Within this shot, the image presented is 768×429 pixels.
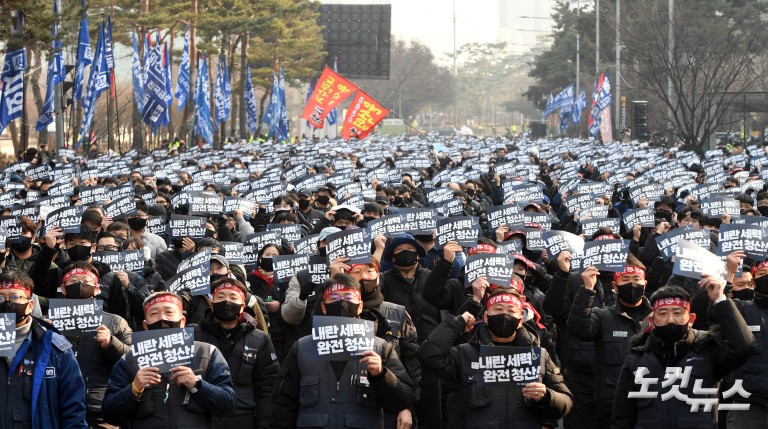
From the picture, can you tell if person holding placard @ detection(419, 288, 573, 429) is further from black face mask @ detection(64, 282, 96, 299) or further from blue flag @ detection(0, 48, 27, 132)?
blue flag @ detection(0, 48, 27, 132)

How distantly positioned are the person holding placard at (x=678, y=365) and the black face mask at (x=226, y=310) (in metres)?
2.19

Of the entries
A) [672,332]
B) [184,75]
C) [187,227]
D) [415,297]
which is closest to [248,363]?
[415,297]

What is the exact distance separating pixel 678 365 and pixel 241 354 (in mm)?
2381

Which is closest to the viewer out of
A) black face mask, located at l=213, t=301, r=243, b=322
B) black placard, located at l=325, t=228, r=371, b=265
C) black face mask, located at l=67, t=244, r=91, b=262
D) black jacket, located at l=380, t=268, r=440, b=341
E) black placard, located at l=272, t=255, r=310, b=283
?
black face mask, located at l=213, t=301, r=243, b=322

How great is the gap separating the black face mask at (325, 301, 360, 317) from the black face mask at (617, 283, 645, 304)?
1923 millimetres

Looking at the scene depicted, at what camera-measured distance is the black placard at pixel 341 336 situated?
257 inches

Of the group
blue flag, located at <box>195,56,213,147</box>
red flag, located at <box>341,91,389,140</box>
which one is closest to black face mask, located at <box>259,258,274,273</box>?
red flag, located at <box>341,91,389,140</box>

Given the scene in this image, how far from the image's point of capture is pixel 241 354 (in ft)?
24.7

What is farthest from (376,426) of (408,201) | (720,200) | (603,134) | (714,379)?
(603,134)

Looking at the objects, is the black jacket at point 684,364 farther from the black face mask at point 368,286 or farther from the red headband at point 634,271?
the black face mask at point 368,286

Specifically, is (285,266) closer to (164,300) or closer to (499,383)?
(164,300)

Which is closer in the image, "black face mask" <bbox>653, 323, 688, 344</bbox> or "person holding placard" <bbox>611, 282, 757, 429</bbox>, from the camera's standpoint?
"person holding placard" <bbox>611, 282, 757, 429</bbox>

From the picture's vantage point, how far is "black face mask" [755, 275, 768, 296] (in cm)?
A: 777

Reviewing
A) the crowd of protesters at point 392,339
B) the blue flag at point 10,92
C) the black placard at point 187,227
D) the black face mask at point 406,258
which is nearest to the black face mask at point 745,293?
the crowd of protesters at point 392,339
